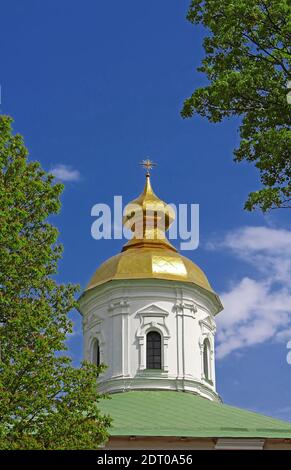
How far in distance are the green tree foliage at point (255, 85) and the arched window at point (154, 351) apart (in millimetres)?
21604

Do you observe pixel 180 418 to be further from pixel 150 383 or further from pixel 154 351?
pixel 154 351

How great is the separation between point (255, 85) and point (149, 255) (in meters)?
23.3

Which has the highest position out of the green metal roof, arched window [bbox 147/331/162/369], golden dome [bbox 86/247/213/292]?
golden dome [bbox 86/247/213/292]

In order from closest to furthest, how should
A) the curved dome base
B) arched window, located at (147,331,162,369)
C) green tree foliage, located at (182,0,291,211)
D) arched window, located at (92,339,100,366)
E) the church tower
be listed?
green tree foliage, located at (182,0,291,211), the curved dome base, the church tower, arched window, located at (147,331,162,369), arched window, located at (92,339,100,366)

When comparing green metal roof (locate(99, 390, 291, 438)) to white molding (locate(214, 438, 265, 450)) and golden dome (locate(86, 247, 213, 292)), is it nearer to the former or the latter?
white molding (locate(214, 438, 265, 450))

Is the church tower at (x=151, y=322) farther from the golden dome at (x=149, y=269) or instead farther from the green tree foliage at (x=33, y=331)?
the green tree foliage at (x=33, y=331)

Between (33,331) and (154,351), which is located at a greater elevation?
(154,351)

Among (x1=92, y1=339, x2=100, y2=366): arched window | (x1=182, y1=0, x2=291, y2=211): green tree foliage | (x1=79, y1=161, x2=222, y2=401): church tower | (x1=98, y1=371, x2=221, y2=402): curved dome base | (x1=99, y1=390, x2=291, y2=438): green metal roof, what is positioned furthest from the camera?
(x1=92, y1=339, x2=100, y2=366): arched window

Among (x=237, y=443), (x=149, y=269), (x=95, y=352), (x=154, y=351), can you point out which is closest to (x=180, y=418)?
(x=237, y=443)

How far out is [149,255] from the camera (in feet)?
133

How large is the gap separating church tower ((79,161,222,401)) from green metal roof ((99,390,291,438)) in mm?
1074

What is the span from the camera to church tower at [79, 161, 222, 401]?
3834cm

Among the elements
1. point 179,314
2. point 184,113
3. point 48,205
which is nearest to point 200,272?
point 179,314

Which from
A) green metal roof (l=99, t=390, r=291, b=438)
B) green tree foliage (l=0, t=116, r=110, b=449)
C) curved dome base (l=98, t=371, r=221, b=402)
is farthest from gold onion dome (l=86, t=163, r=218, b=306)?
green tree foliage (l=0, t=116, r=110, b=449)
